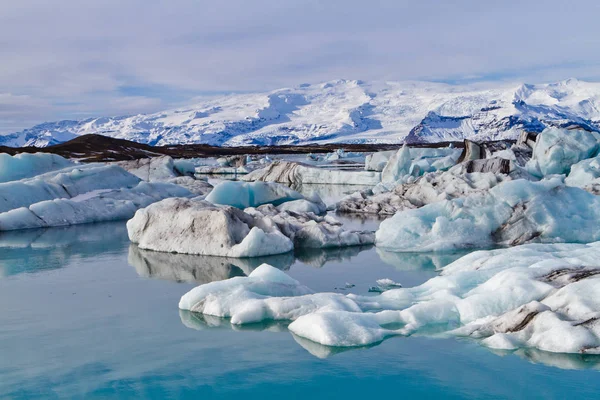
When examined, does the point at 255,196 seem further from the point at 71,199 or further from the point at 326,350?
the point at 326,350

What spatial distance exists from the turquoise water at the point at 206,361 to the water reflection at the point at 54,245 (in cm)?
197

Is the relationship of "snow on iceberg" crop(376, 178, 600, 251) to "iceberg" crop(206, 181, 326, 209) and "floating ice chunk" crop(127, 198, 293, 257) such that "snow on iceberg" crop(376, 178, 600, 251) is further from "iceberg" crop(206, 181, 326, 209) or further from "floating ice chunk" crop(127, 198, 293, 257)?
"iceberg" crop(206, 181, 326, 209)

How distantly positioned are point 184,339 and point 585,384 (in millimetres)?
3469

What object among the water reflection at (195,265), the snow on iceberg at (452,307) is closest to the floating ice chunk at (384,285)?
the snow on iceberg at (452,307)

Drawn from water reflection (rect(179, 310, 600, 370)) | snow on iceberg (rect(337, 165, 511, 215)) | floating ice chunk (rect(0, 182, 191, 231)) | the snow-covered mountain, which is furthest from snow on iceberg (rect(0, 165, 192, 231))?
the snow-covered mountain

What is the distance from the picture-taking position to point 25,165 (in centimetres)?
2050

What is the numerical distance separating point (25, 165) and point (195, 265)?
517 inches

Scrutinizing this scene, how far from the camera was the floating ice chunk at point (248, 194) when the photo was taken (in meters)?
15.3

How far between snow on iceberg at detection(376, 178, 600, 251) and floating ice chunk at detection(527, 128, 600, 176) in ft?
27.4

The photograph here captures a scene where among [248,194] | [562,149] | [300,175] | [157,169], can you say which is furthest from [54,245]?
[300,175]

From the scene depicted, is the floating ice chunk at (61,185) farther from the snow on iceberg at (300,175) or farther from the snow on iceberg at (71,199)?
the snow on iceberg at (300,175)

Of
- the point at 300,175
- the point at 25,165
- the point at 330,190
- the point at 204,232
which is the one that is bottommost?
the point at 330,190

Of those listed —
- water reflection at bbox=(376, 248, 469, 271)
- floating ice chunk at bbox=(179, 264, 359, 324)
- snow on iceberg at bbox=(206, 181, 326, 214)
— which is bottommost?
water reflection at bbox=(376, 248, 469, 271)

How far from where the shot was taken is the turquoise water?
15.7ft
